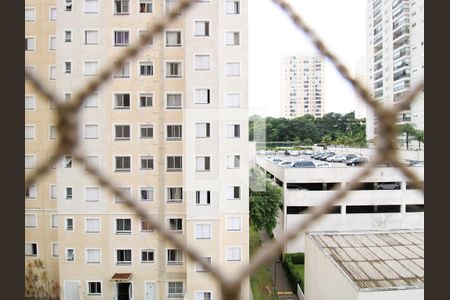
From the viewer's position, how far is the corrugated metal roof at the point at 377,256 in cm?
205

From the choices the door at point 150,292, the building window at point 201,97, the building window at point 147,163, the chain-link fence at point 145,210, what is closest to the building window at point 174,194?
the building window at point 147,163

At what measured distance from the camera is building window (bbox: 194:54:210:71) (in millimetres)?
3246

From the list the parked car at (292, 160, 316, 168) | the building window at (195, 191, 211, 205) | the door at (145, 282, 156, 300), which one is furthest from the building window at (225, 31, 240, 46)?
the door at (145, 282, 156, 300)

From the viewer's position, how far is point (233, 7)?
3.17 metres

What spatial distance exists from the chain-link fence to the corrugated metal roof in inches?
81.0

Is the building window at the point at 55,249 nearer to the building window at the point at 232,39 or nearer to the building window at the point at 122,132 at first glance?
the building window at the point at 122,132

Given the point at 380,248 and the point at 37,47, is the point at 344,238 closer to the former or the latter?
the point at 380,248

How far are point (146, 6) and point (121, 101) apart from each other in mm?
930

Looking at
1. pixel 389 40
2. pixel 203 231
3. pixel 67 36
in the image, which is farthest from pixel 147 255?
pixel 389 40

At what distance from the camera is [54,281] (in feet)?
12.4

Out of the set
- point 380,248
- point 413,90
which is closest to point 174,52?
point 380,248

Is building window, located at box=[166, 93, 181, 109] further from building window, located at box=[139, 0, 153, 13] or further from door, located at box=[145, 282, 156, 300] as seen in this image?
door, located at box=[145, 282, 156, 300]

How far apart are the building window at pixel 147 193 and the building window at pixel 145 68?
1.09 meters

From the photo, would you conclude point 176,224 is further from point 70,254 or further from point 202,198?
point 70,254
